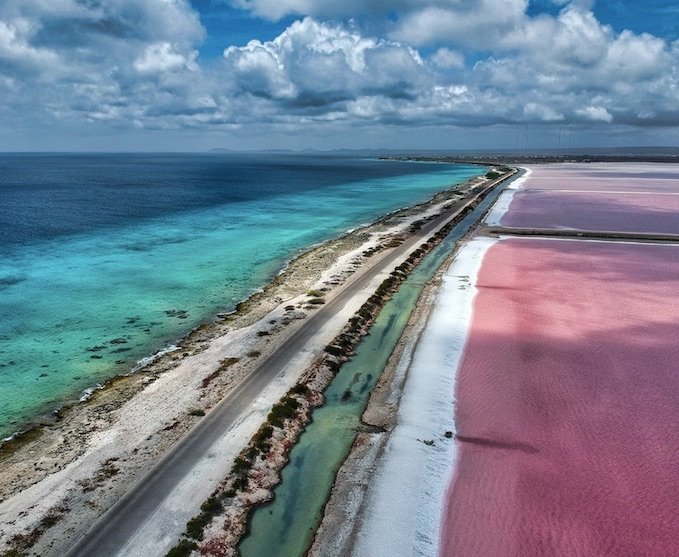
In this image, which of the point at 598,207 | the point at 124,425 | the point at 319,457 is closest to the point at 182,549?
the point at 319,457

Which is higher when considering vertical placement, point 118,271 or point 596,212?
point 596,212

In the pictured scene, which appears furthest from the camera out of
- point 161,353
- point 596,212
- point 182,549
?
point 596,212

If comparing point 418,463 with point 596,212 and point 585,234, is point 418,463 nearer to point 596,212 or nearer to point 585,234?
point 585,234

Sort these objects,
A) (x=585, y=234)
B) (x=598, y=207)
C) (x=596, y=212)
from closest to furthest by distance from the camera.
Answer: (x=585, y=234)
(x=596, y=212)
(x=598, y=207)

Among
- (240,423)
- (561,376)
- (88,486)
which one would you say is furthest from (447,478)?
(88,486)

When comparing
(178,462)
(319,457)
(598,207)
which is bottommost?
(319,457)

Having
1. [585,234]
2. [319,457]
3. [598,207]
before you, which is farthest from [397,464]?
[598,207]

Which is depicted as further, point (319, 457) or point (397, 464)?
point (319, 457)
